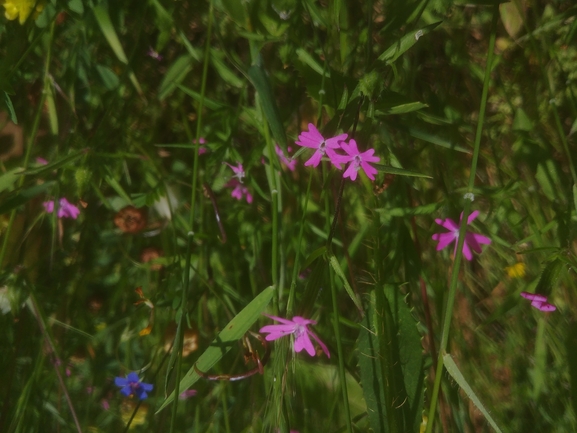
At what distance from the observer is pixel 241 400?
1.14 m

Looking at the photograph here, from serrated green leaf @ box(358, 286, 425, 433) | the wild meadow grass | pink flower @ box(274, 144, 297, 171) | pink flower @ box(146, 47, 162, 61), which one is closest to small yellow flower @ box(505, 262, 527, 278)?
the wild meadow grass

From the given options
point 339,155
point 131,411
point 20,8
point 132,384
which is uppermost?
point 20,8

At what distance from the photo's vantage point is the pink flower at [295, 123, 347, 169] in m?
0.73

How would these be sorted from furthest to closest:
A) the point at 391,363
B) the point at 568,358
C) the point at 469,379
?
the point at 469,379 → the point at 568,358 → the point at 391,363

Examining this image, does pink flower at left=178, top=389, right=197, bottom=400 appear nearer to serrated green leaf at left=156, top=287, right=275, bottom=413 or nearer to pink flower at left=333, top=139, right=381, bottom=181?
serrated green leaf at left=156, top=287, right=275, bottom=413

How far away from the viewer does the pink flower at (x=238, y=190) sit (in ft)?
3.44

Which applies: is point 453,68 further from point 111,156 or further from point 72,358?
point 72,358

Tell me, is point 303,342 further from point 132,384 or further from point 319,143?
point 132,384

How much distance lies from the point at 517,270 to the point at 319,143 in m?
0.59

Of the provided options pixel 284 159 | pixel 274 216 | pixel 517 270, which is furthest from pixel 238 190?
pixel 517 270

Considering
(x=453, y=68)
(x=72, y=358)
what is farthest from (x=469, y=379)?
(x=72, y=358)

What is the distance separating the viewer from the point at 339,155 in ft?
2.42

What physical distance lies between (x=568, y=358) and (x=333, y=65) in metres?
A: 0.71

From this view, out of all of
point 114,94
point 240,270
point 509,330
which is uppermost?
point 114,94
